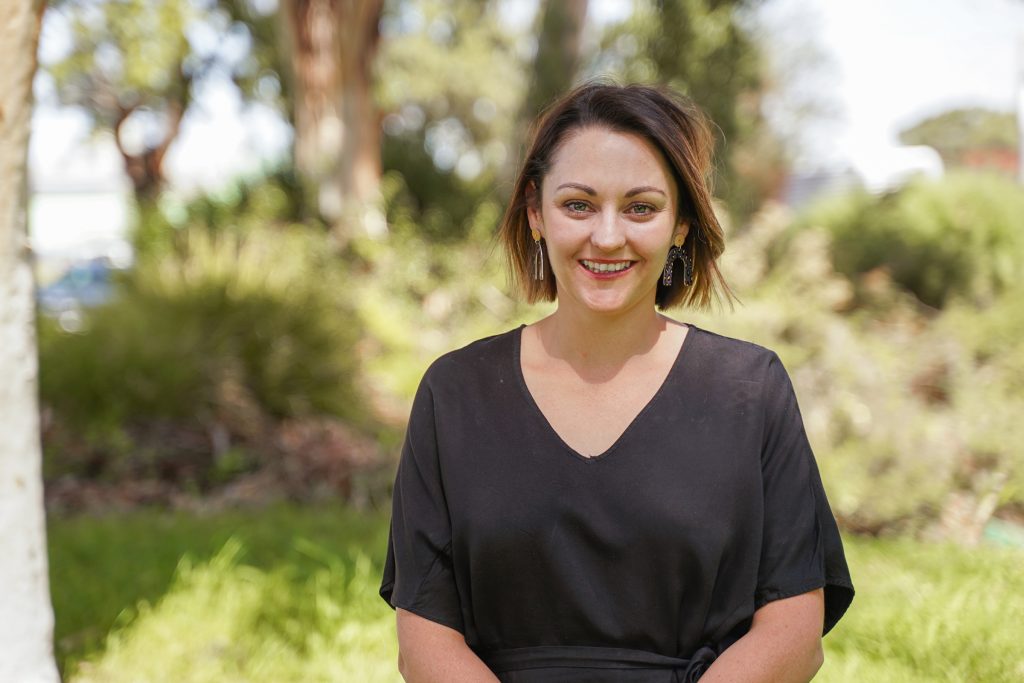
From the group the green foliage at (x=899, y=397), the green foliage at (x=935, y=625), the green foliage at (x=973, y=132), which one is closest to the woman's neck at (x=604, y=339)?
the green foliage at (x=935, y=625)

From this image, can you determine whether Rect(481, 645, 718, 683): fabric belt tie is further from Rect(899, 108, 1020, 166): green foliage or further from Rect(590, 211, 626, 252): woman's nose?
Rect(899, 108, 1020, 166): green foliage

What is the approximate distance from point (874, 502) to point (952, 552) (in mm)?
719

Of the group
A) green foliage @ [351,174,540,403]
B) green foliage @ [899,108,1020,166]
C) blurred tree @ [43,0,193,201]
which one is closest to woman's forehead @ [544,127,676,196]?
green foliage @ [351,174,540,403]

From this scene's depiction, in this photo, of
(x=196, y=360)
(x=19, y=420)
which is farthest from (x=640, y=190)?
(x=196, y=360)

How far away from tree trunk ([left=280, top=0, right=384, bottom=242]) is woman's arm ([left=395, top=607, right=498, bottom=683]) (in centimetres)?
1045

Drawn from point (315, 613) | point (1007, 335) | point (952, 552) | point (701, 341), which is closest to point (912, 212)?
point (1007, 335)

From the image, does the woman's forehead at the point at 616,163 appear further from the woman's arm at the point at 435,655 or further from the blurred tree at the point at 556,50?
the blurred tree at the point at 556,50

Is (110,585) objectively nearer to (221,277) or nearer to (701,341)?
(701,341)

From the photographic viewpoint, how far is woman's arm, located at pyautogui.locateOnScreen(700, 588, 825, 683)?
79.4 inches

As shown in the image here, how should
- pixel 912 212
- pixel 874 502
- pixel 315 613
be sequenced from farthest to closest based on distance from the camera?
pixel 912 212 → pixel 874 502 → pixel 315 613

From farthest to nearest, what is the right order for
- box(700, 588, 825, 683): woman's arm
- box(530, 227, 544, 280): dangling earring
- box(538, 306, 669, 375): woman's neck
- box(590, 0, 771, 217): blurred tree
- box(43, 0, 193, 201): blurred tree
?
box(43, 0, 193, 201): blurred tree, box(590, 0, 771, 217): blurred tree, box(530, 227, 544, 280): dangling earring, box(538, 306, 669, 375): woman's neck, box(700, 588, 825, 683): woman's arm

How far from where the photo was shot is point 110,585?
4.36 metres

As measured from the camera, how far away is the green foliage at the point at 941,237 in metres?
10.3

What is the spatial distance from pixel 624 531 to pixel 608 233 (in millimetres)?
608
